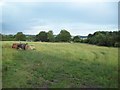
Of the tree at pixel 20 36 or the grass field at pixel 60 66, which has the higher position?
the tree at pixel 20 36

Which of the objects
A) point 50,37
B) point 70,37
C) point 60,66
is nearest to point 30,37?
point 50,37

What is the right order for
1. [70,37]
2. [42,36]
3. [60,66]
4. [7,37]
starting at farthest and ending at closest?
1. [42,36]
2. [70,37]
3. [7,37]
4. [60,66]

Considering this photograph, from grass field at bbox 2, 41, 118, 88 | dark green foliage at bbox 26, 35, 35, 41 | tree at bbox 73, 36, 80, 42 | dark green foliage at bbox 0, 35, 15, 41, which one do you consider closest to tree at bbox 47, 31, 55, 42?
grass field at bbox 2, 41, 118, 88

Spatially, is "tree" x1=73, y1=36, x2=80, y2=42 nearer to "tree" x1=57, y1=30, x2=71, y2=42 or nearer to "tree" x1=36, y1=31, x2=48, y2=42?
"tree" x1=57, y1=30, x2=71, y2=42

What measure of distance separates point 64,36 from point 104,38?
0.96 m

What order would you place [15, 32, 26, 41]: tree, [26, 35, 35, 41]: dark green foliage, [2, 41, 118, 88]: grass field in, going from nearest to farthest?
[2, 41, 118, 88]: grass field
[15, 32, 26, 41]: tree
[26, 35, 35, 41]: dark green foliage

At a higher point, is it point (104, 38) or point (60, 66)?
point (104, 38)

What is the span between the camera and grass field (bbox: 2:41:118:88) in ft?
13.9

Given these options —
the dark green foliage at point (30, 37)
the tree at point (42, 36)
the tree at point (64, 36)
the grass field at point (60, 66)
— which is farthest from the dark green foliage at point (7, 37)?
the tree at point (64, 36)

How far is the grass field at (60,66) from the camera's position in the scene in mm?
4234

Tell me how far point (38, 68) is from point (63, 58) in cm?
74

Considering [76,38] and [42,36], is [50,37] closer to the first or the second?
[42,36]

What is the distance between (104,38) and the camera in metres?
5.11

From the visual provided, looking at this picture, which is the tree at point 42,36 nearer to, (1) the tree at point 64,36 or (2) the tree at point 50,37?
(2) the tree at point 50,37
